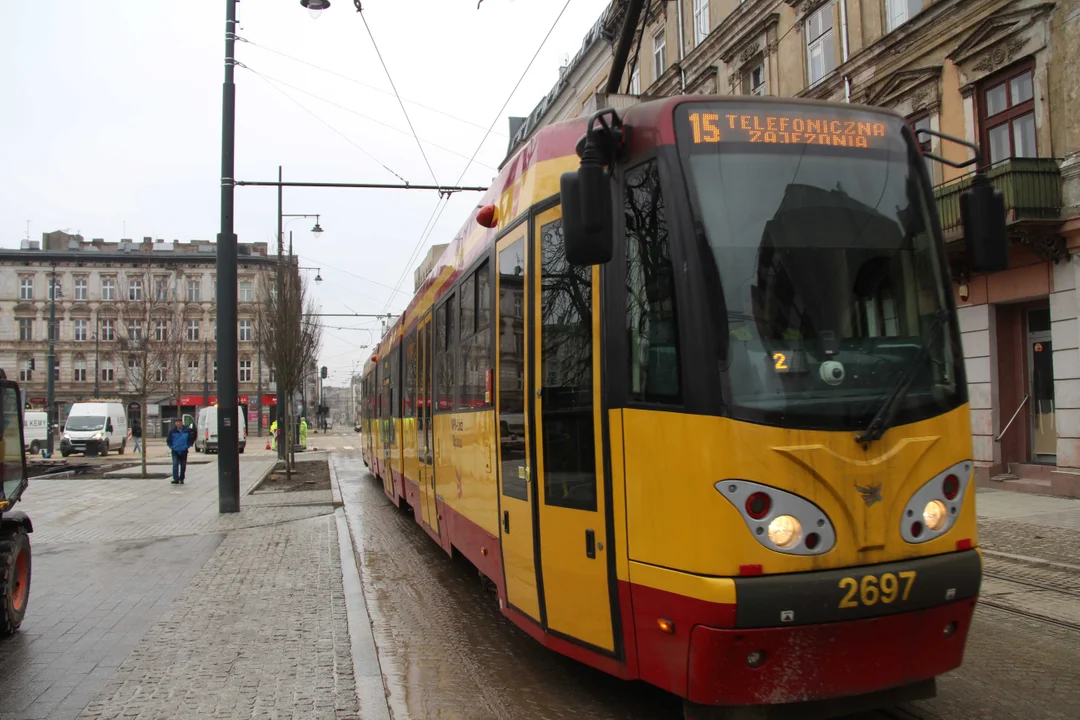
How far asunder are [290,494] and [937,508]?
15959 millimetres

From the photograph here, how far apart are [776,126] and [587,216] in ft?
3.72

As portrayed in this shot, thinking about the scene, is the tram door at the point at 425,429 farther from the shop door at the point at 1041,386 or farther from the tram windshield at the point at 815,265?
the shop door at the point at 1041,386

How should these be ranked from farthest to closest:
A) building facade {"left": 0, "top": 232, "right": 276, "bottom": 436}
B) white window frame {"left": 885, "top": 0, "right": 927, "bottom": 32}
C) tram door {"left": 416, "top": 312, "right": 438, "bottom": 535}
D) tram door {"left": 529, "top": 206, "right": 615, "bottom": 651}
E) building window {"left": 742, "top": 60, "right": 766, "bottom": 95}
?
building facade {"left": 0, "top": 232, "right": 276, "bottom": 436} < building window {"left": 742, "top": 60, "right": 766, "bottom": 95} < white window frame {"left": 885, "top": 0, "right": 927, "bottom": 32} < tram door {"left": 416, "top": 312, "right": 438, "bottom": 535} < tram door {"left": 529, "top": 206, "right": 615, "bottom": 651}

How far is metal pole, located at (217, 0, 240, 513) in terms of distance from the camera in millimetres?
14469

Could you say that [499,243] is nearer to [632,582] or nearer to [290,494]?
[632,582]

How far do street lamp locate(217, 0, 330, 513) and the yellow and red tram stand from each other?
11052mm

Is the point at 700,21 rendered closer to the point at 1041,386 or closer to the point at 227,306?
the point at 1041,386

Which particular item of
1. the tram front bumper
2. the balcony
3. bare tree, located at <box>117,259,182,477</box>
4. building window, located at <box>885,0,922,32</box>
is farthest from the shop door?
bare tree, located at <box>117,259,182,477</box>

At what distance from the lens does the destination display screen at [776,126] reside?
13.5 feet

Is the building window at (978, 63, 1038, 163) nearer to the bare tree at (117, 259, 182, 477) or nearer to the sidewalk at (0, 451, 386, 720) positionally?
the sidewalk at (0, 451, 386, 720)

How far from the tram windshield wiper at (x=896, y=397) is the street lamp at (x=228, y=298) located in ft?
41.2

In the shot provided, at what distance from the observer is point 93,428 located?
37.6m

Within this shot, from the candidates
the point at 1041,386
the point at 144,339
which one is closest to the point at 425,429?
the point at 1041,386

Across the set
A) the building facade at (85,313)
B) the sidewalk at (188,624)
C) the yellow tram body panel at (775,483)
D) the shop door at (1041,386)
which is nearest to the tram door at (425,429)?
the sidewalk at (188,624)
